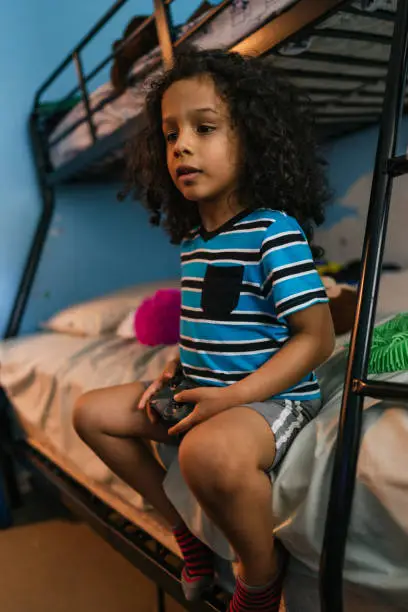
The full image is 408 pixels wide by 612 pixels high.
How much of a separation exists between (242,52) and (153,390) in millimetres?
Answer: 686

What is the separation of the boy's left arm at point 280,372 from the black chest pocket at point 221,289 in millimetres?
109

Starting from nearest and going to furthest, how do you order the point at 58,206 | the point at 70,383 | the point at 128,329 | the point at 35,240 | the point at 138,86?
the point at 70,383 < the point at 138,86 < the point at 128,329 < the point at 35,240 < the point at 58,206

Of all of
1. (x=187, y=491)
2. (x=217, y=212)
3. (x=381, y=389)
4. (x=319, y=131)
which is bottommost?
(x=187, y=491)

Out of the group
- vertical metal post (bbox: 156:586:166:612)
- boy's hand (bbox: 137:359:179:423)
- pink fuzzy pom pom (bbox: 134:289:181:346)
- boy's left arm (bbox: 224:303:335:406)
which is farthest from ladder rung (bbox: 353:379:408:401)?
pink fuzzy pom pom (bbox: 134:289:181:346)

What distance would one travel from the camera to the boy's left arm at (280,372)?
726mm

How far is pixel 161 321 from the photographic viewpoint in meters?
1.46

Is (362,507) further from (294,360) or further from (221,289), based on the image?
(221,289)

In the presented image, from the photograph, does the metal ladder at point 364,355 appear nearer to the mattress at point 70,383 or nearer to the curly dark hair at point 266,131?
the curly dark hair at point 266,131

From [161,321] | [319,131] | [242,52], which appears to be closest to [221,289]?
[242,52]

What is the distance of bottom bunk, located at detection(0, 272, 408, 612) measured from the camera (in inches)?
23.9

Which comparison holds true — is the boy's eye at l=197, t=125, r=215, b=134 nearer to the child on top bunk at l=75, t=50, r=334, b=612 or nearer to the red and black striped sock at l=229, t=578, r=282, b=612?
the child on top bunk at l=75, t=50, r=334, b=612

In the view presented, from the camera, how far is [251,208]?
33.7 inches

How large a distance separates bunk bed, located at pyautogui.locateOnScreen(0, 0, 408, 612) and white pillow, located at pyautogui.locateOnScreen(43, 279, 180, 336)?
8 cm

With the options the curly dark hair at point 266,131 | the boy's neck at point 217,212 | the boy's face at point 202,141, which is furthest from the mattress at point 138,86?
the boy's neck at point 217,212
